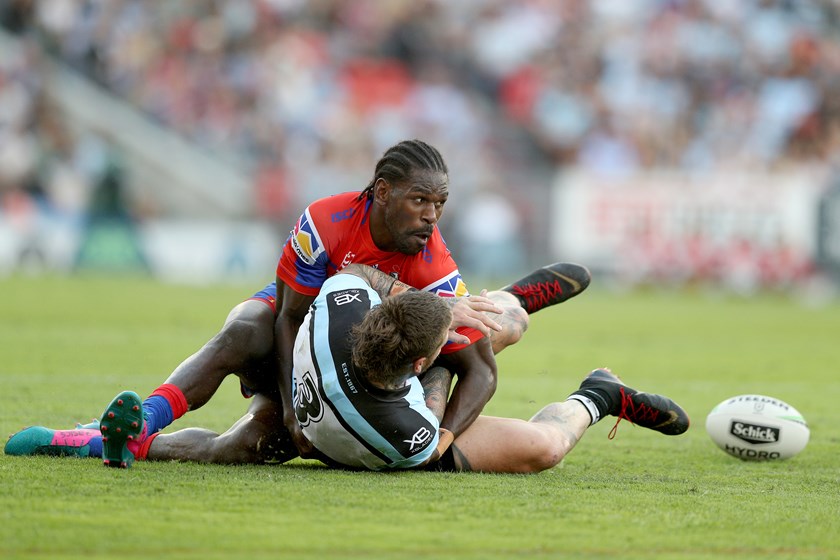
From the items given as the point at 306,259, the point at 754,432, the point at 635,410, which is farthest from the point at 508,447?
the point at 754,432

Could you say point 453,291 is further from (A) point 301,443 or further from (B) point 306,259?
(A) point 301,443

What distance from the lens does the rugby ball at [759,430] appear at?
627 centimetres

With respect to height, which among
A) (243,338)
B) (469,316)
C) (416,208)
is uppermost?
(416,208)

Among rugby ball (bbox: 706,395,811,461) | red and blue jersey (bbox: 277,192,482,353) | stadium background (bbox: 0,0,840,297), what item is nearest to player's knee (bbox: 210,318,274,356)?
red and blue jersey (bbox: 277,192,482,353)

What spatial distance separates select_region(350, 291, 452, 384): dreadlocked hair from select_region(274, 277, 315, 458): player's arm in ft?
2.50

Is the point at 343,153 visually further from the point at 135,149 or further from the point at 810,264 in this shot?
the point at 810,264

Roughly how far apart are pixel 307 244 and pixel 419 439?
1.19 metres

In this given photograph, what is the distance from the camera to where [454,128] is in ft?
84.0

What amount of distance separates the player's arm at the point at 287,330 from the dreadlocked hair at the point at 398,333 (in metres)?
0.76

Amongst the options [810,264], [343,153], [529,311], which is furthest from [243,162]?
[529,311]

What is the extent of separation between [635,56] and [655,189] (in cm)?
387

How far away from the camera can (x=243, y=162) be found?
79.3ft

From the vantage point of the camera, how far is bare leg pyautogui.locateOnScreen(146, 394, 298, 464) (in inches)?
220

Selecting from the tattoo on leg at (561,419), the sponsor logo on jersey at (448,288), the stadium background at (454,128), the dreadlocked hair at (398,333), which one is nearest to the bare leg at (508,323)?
the tattoo on leg at (561,419)
